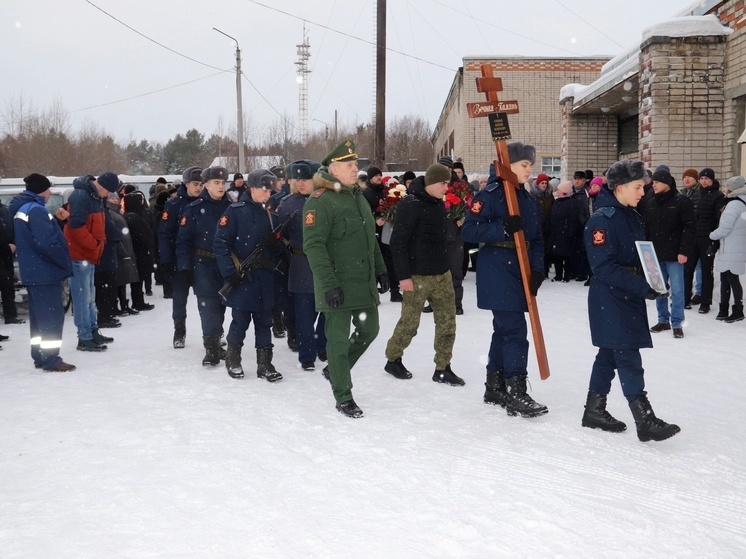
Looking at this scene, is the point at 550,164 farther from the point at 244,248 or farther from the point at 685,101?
the point at 244,248

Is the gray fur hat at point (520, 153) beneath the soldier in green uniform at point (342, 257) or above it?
above

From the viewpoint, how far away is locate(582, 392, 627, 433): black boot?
5.04 meters

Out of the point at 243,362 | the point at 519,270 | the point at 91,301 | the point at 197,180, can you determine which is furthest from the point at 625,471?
the point at 91,301

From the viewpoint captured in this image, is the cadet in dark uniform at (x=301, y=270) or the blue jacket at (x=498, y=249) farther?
the cadet in dark uniform at (x=301, y=270)

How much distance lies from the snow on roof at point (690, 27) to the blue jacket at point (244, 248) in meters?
8.62

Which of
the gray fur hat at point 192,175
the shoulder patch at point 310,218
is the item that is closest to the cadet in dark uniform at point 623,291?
the shoulder patch at point 310,218

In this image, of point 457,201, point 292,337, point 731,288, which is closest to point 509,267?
point 292,337

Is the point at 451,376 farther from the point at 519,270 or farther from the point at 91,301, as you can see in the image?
the point at 91,301

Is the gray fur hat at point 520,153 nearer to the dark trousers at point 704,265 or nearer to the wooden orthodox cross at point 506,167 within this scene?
the wooden orthodox cross at point 506,167

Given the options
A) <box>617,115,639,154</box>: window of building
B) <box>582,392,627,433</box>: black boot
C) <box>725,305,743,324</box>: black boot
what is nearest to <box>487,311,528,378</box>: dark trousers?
<box>582,392,627,433</box>: black boot

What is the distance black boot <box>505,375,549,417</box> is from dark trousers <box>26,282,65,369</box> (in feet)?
14.3

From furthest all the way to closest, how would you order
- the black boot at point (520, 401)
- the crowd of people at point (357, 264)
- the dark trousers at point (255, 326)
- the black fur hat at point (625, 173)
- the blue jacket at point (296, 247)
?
the blue jacket at point (296, 247) < the dark trousers at point (255, 326) < the black boot at point (520, 401) < the crowd of people at point (357, 264) < the black fur hat at point (625, 173)

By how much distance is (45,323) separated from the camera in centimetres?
696

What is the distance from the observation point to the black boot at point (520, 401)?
533 centimetres
